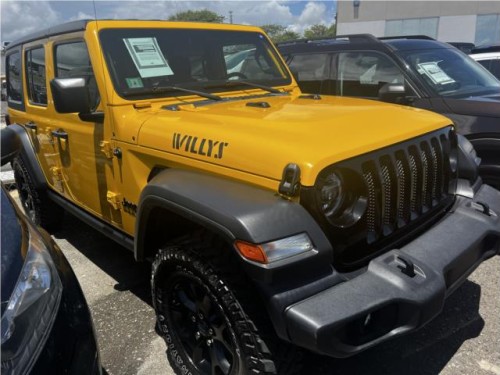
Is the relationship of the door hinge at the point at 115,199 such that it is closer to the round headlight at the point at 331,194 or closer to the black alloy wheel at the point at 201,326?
A: the black alloy wheel at the point at 201,326

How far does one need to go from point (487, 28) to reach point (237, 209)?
109 ft

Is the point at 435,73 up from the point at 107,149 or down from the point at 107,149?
up

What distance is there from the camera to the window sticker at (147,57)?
2877mm

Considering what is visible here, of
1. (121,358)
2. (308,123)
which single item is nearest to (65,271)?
(121,358)

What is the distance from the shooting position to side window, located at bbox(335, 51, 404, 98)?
4.62 meters

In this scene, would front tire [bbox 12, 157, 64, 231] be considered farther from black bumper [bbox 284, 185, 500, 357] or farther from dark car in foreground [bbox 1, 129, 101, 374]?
black bumper [bbox 284, 185, 500, 357]

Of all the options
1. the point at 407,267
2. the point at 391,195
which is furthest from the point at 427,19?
the point at 407,267

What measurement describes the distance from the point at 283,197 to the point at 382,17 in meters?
34.7

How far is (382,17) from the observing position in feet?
108

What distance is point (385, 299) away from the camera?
1754mm

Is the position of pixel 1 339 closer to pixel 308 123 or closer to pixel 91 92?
pixel 308 123

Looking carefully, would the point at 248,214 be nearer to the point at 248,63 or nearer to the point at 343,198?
the point at 343,198

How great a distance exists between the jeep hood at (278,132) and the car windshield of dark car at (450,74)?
1.97m

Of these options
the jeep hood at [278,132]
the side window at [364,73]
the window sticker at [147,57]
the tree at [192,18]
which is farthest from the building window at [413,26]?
the jeep hood at [278,132]
